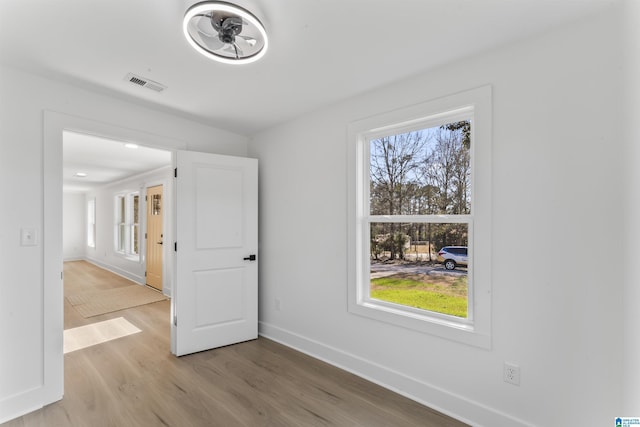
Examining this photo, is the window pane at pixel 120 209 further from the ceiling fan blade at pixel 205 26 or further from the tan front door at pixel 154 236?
the ceiling fan blade at pixel 205 26

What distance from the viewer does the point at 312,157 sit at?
9.68ft

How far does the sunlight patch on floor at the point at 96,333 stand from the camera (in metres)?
3.15

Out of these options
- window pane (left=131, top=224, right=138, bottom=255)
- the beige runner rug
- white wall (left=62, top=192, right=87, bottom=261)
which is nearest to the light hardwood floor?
the beige runner rug

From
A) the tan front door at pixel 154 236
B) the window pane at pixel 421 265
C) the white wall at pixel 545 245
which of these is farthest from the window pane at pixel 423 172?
the tan front door at pixel 154 236

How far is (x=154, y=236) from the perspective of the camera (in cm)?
583

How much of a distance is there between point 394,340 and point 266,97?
2.29m

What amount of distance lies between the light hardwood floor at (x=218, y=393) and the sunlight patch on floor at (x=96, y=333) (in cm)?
20

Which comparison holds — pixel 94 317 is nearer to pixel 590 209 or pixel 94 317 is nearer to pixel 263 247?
pixel 263 247

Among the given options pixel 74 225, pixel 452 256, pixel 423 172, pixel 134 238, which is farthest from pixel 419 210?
pixel 74 225

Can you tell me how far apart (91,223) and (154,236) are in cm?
539

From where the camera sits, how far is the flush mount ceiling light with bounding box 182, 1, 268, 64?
1.43 metres

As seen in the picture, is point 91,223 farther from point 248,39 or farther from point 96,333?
point 248,39

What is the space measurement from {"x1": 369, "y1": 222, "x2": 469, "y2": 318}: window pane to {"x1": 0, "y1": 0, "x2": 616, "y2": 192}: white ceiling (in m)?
1.19

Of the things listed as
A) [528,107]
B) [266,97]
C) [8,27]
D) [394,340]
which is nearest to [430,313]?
[394,340]
